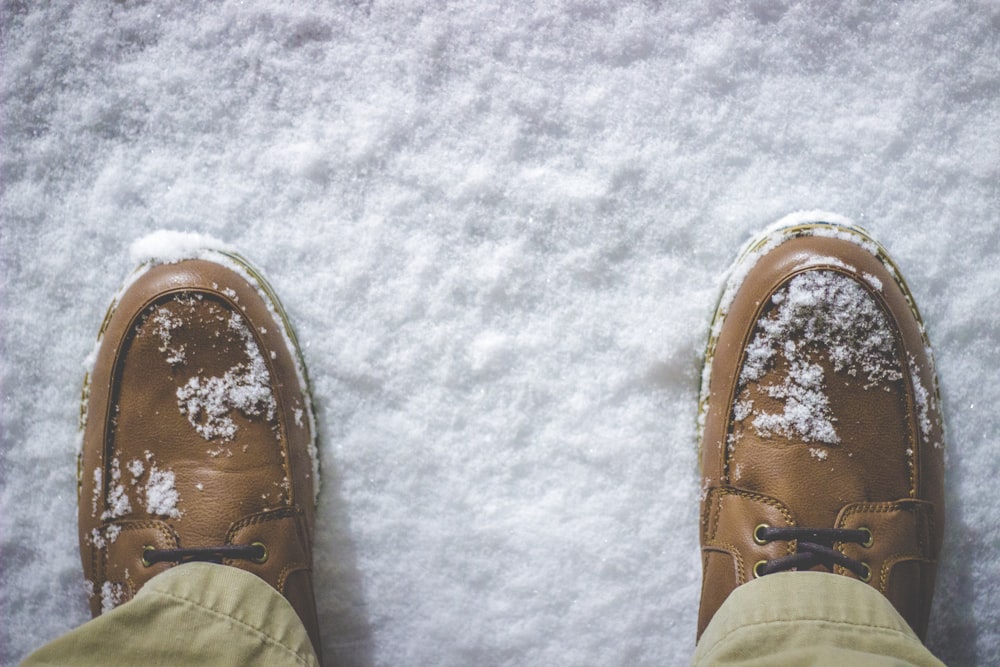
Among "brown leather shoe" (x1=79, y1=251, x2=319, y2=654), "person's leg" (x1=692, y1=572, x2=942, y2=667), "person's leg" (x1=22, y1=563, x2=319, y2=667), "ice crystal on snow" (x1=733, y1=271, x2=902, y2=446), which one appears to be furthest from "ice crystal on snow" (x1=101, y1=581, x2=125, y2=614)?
"ice crystal on snow" (x1=733, y1=271, x2=902, y2=446)

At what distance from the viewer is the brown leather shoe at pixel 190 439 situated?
2.53 ft

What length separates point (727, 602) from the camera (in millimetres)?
→ 709

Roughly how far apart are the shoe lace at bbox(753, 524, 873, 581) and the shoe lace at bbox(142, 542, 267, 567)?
55 centimetres

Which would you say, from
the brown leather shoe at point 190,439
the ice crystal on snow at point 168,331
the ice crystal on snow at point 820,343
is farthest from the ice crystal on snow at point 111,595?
the ice crystal on snow at point 820,343

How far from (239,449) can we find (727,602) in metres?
0.56

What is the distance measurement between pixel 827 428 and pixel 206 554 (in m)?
0.70

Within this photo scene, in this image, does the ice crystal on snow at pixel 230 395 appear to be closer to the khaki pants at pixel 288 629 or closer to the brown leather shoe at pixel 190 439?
the brown leather shoe at pixel 190 439

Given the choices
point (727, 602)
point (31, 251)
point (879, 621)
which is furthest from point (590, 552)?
point (31, 251)

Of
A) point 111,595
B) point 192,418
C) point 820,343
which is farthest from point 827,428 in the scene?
point 111,595

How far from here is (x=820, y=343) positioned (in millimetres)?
766

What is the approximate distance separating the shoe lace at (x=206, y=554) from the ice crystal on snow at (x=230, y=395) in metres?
0.12

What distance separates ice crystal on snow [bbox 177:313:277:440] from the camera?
78cm

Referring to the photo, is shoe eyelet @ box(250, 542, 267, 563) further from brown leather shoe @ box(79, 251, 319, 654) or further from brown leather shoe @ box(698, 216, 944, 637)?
brown leather shoe @ box(698, 216, 944, 637)

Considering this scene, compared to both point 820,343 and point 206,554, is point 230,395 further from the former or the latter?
point 820,343
